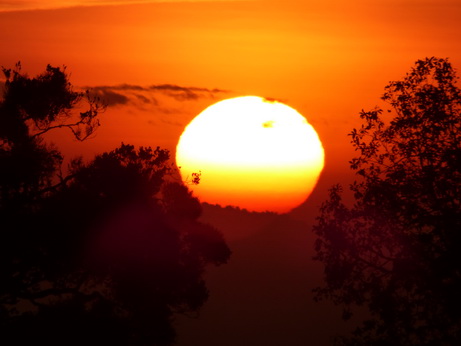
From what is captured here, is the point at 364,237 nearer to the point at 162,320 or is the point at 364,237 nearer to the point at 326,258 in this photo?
the point at 326,258

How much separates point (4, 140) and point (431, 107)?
16.6 meters

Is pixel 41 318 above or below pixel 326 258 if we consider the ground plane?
below

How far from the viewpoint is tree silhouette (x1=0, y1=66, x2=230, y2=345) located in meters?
31.7

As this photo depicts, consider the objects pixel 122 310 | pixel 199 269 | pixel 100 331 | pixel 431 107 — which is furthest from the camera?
pixel 199 269

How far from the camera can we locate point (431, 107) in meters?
29.4

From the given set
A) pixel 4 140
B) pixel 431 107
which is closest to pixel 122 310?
pixel 4 140

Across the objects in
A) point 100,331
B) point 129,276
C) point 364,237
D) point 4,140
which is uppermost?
point 4,140

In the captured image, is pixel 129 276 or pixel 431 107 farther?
pixel 129 276

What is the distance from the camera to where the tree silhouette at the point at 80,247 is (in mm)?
31719

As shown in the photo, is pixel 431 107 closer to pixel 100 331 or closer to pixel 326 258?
pixel 326 258

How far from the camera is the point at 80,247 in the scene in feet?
108

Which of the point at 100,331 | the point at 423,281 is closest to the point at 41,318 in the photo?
the point at 100,331

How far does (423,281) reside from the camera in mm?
28797

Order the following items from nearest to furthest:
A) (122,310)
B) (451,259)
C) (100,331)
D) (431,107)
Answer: (451,259) → (431,107) → (100,331) → (122,310)
